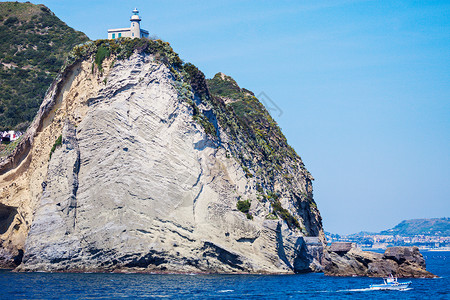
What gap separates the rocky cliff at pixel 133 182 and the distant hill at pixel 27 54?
2431 centimetres

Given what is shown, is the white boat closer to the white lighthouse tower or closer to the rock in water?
the rock in water

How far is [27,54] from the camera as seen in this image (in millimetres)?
96125

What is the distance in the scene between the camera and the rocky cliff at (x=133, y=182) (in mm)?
50156

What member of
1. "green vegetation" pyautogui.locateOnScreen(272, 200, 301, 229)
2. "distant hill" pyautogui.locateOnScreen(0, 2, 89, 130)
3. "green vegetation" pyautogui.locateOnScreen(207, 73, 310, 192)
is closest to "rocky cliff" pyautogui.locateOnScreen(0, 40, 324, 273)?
"green vegetation" pyautogui.locateOnScreen(272, 200, 301, 229)

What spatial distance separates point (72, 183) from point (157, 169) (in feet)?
23.4

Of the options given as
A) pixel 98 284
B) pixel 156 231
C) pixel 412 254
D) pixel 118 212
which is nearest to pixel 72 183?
pixel 118 212

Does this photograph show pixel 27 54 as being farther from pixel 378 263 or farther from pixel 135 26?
pixel 378 263

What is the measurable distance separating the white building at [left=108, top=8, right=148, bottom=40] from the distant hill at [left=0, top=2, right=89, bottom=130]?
2191 cm

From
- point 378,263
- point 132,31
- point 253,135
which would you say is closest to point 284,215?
point 378,263

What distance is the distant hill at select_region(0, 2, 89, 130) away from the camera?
82938mm

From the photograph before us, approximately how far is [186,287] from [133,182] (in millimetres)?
11942

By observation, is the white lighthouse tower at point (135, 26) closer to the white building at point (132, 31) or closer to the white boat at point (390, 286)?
the white building at point (132, 31)

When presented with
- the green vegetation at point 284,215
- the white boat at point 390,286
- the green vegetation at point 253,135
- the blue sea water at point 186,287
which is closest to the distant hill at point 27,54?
the green vegetation at point 253,135

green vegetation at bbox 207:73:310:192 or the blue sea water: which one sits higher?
green vegetation at bbox 207:73:310:192
